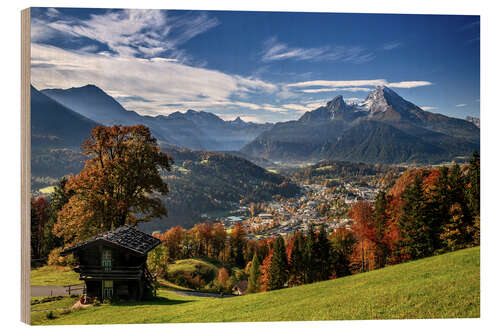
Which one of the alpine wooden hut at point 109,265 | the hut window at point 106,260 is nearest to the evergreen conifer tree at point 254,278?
the alpine wooden hut at point 109,265

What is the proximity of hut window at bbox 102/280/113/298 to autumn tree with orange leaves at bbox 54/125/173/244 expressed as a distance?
179 cm

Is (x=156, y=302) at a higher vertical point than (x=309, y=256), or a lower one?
higher

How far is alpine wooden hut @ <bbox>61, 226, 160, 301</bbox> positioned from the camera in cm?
591

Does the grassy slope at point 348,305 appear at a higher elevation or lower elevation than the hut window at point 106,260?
lower

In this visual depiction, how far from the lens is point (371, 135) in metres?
10.6

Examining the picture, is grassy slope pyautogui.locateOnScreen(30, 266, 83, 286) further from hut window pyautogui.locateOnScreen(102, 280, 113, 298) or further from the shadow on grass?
the shadow on grass

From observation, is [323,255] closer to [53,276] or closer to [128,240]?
[128,240]

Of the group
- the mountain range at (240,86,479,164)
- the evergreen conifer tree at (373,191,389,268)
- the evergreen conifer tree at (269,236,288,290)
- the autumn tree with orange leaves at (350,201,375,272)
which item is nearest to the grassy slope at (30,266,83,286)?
the mountain range at (240,86,479,164)

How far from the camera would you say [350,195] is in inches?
422

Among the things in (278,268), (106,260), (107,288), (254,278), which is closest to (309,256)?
(278,268)

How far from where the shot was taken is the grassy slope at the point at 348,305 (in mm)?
5754

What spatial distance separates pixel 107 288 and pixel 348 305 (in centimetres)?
504

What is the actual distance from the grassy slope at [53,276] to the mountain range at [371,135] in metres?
6.65

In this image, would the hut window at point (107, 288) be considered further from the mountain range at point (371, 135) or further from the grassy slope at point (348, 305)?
the mountain range at point (371, 135)
